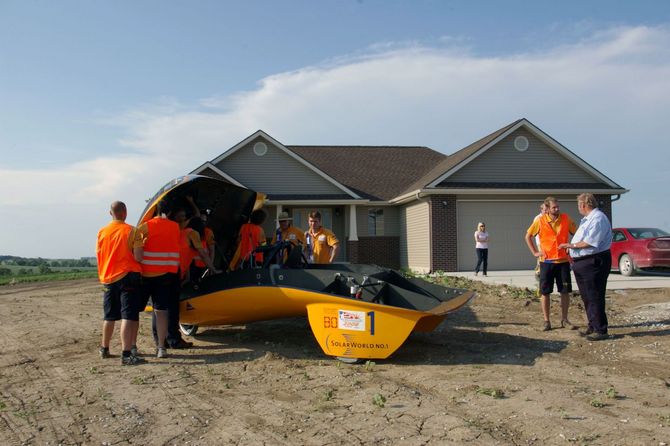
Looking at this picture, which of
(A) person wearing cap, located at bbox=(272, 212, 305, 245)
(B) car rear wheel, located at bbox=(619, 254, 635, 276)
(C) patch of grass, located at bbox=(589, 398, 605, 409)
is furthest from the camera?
(B) car rear wheel, located at bbox=(619, 254, 635, 276)

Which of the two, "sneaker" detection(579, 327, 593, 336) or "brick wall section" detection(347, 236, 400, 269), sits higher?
"brick wall section" detection(347, 236, 400, 269)

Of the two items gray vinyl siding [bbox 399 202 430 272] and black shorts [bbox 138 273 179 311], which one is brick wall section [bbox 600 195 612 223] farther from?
black shorts [bbox 138 273 179 311]

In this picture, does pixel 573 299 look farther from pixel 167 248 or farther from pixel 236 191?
pixel 167 248

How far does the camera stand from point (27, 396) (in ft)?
16.2

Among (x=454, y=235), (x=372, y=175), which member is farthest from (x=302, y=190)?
(x=454, y=235)

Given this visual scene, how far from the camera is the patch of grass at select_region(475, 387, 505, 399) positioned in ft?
14.9

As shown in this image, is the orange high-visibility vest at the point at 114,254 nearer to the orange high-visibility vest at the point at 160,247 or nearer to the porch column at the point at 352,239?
the orange high-visibility vest at the point at 160,247

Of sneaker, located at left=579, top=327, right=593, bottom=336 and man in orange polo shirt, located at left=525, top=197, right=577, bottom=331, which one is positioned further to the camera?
man in orange polo shirt, located at left=525, top=197, right=577, bottom=331

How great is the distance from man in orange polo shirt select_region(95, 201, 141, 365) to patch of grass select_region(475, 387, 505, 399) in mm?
3624

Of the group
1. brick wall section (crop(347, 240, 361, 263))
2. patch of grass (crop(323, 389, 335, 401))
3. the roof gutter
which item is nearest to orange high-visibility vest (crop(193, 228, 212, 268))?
patch of grass (crop(323, 389, 335, 401))

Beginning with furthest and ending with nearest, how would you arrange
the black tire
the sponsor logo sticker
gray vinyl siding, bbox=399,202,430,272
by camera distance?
gray vinyl siding, bbox=399,202,430,272
the black tire
the sponsor logo sticker

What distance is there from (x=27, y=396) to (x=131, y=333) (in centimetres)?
137

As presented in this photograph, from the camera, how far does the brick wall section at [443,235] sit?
1792cm

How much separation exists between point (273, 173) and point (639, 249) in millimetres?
11769
